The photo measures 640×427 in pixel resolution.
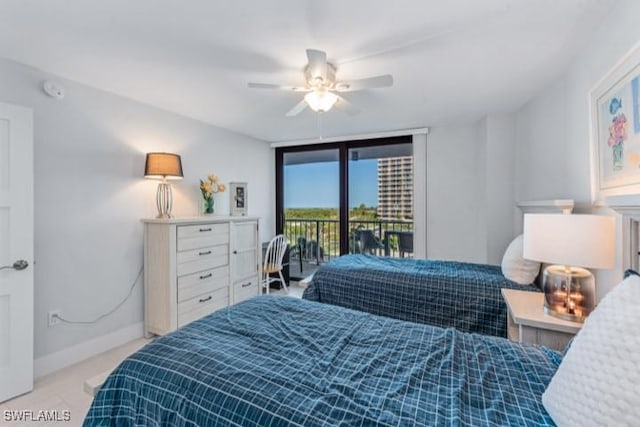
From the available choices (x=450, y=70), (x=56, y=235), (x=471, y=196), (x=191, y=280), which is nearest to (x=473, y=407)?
(x=450, y=70)

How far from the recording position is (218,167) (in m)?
3.77

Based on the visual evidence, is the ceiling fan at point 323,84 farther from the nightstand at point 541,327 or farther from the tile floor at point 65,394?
the tile floor at point 65,394

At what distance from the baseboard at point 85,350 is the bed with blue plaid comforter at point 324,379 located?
1.66m

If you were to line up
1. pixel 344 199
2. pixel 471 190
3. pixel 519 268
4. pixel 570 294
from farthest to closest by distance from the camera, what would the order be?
pixel 344 199 < pixel 471 190 < pixel 519 268 < pixel 570 294

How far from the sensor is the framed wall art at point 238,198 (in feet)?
12.3

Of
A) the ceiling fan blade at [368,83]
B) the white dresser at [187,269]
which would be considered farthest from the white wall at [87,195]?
the ceiling fan blade at [368,83]

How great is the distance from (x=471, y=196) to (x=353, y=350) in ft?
10.4

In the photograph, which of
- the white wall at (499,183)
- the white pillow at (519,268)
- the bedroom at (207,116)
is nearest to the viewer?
the bedroom at (207,116)

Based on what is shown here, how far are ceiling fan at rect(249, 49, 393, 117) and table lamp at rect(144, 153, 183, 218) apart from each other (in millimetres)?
1273

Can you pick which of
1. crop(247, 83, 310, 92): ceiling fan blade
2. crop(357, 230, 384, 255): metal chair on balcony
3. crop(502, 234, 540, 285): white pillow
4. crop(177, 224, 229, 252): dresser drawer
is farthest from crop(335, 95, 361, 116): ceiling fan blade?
crop(357, 230, 384, 255): metal chair on balcony

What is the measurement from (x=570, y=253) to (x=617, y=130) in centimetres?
64

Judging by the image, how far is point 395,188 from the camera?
14.0 ft

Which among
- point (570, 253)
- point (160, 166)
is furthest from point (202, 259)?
point (570, 253)

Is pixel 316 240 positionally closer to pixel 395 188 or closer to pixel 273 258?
pixel 273 258
